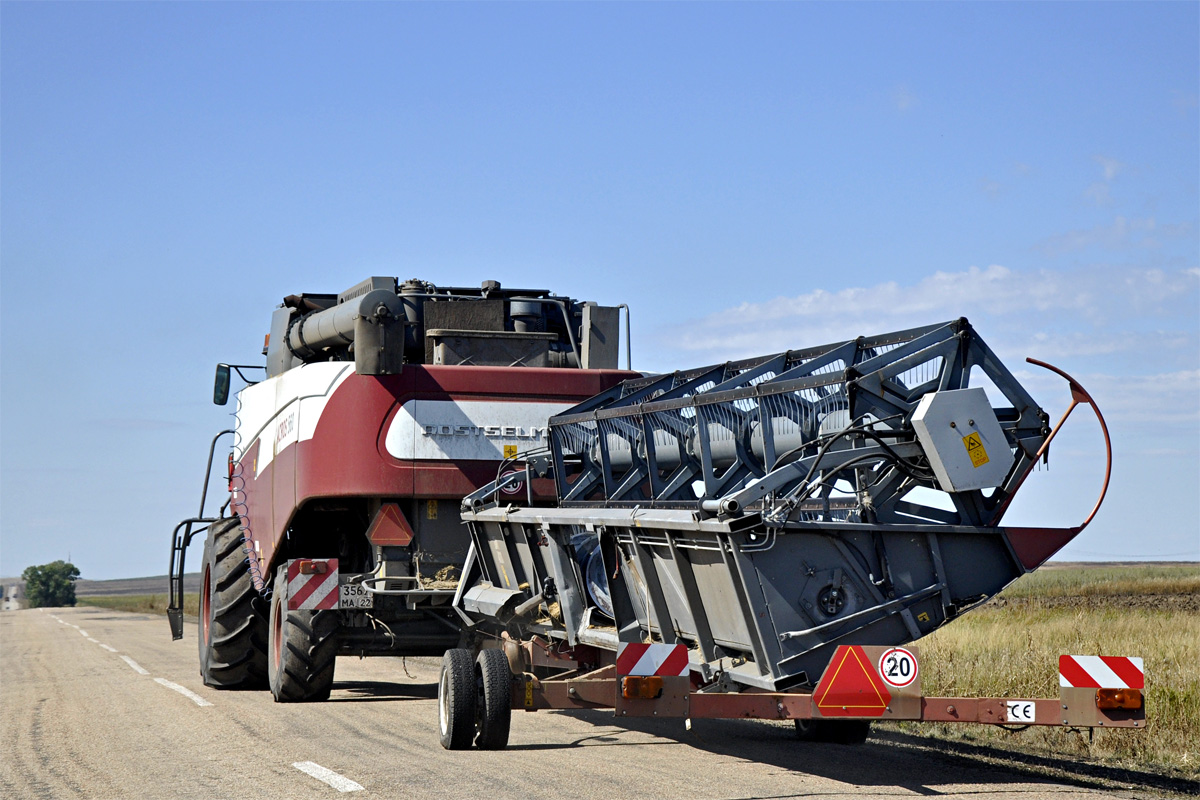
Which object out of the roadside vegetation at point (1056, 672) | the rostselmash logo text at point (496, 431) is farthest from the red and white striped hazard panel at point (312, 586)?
the roadside vegetation at point (1056, 672)

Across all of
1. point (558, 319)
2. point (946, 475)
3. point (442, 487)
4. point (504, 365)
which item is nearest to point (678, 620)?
point (946, 475)

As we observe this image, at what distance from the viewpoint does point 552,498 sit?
1109 cm

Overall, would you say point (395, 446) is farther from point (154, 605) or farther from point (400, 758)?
point (154, 605)

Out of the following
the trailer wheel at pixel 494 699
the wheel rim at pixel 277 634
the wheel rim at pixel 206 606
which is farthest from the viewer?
the wheel rim at pixel 206 606

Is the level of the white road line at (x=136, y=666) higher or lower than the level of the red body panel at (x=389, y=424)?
lower

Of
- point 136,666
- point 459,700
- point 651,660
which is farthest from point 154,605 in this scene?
point 651,660

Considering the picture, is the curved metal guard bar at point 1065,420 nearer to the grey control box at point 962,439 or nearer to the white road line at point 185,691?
the grey control box at point 962,439

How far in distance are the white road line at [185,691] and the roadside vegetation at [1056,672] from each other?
6173 millimetres

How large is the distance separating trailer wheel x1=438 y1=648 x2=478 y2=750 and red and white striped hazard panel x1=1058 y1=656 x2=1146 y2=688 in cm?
368

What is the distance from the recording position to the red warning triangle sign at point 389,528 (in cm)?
1137

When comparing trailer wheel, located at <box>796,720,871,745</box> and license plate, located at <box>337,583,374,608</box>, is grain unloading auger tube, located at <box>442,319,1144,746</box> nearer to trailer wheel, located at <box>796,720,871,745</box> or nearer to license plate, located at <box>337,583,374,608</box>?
trailer wheel, located at <box>796,720,871,745</box>

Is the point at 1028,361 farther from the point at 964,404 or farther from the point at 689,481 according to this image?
the point at 689,481

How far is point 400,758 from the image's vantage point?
843 cm

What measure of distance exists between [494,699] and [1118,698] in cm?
373
